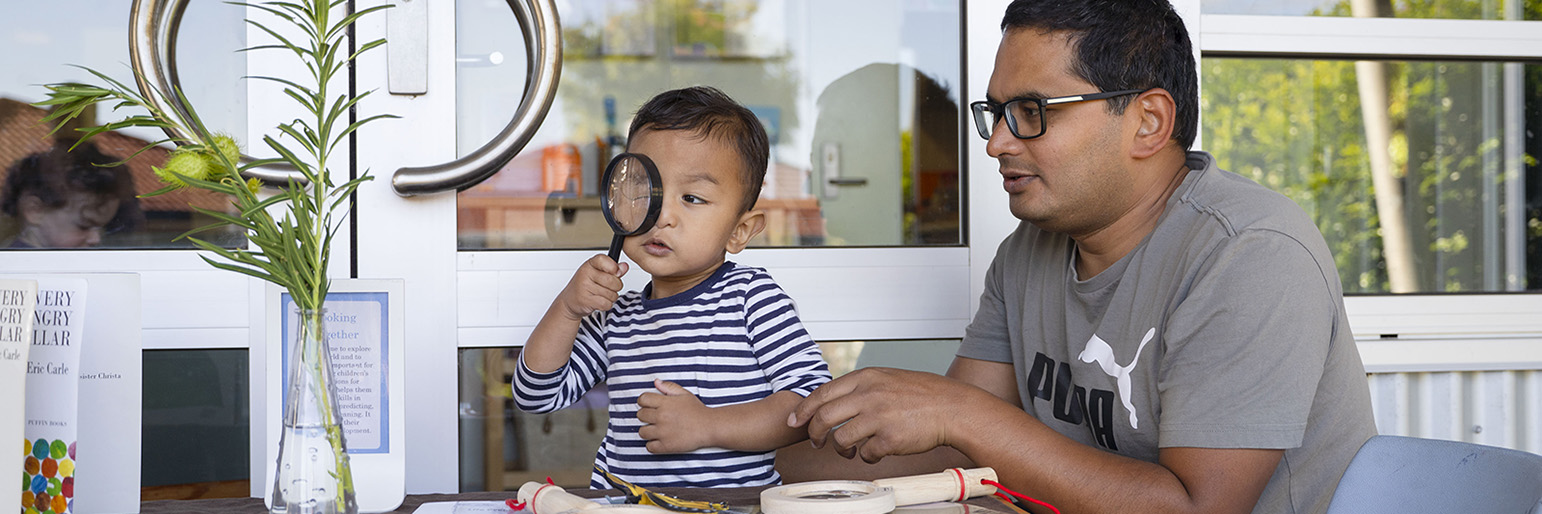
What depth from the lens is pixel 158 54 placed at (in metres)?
1.63

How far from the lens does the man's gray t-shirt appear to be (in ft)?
3.90

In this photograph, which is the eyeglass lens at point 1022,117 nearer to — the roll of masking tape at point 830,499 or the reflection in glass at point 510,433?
the roll of masking tape at point 830,499

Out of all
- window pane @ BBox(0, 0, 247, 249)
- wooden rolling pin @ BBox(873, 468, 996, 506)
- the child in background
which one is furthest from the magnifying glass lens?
the child in background

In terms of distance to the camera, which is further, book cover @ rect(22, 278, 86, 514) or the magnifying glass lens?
the magnifying glass lens

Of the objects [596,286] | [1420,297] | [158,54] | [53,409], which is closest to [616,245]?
[596,286]

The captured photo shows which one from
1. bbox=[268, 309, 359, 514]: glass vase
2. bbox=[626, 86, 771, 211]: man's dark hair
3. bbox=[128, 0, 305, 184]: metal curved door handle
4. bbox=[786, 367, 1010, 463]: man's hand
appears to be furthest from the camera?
bbox=[128, 0, 305, 184]: metal curved door handle

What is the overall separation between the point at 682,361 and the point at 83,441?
673 mm

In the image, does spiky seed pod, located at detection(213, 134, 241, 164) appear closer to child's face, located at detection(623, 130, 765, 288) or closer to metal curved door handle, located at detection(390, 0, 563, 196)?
child's face, located at detection(623, 130, 765, 288)

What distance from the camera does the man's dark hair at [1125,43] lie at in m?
1.40

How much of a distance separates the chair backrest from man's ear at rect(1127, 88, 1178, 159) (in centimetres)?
50

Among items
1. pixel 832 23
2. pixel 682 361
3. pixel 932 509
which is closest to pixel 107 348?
pixel 682 361

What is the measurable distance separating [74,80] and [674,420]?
1.16 meters

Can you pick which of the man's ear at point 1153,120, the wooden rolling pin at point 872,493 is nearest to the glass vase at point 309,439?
the wooden rolling pin at point 872,493

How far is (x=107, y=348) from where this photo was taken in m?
Answer: 1.11
